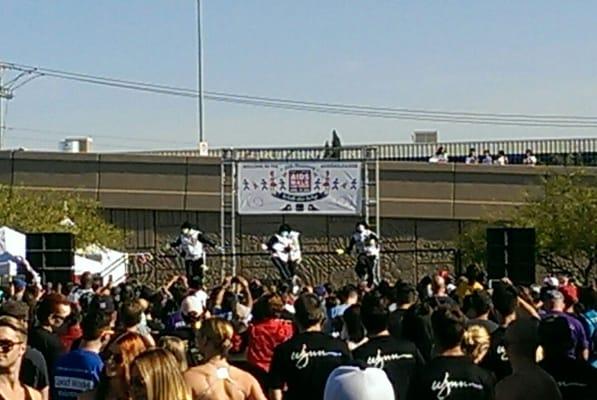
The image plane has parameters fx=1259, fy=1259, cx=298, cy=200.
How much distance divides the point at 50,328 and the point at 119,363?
334 cm

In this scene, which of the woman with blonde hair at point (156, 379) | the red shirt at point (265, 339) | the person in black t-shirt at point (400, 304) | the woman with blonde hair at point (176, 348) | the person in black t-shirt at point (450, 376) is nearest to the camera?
the woman with blonde hair at point (156, 379)

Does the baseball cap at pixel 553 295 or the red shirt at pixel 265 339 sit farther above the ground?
the baseball cap at pixel 553 295

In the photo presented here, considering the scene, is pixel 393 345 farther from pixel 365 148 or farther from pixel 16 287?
pixel 365 148

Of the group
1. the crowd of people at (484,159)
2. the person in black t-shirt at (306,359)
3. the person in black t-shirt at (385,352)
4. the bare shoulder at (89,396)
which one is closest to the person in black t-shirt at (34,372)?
the bare shoulder at (89,396)

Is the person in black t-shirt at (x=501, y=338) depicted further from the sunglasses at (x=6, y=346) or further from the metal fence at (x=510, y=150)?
the metal fence at (x=510, y=150)

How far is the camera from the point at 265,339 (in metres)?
9.95

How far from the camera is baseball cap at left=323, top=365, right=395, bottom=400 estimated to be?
17.3ft

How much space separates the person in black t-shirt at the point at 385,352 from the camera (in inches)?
327

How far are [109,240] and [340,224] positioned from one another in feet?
24.3

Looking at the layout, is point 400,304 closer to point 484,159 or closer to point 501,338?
point 501,338

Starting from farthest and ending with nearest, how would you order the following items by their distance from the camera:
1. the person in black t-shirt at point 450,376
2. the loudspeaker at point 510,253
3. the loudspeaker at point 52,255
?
the loudspeaker at point 52,255 < the loudspeaker at point 510,253 < the person in black t-shirt at point 450,376

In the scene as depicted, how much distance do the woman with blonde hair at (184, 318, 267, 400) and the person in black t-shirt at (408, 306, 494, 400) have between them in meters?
0.95

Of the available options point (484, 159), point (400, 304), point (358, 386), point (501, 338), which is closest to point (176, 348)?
point (358, 386)

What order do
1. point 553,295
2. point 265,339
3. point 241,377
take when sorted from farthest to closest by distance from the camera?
point 553,295 < point 265,339 < point 241,377
